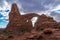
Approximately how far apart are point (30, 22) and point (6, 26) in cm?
934

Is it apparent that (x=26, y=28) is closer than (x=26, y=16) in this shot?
Yes

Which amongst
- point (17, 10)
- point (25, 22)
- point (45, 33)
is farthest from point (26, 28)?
point (45, 33)

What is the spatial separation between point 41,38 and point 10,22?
191 feet

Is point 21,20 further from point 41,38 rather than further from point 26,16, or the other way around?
point 41,38

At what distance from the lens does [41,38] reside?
21.7 metres

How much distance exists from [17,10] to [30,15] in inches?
227

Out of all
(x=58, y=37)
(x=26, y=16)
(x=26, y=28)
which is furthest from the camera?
(x=26, y=16)

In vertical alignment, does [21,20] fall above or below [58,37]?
above

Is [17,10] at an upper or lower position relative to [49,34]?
upper

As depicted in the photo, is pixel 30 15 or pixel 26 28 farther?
→ pixel 30 15

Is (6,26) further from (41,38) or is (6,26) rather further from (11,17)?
(41,38)

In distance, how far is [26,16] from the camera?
8225 cm

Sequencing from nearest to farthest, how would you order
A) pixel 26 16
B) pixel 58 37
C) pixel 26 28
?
pixel 58 37 → pixel 26 28 → pixel 26 16

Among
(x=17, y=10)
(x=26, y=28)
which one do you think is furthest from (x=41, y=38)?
(x=17, y=10)
